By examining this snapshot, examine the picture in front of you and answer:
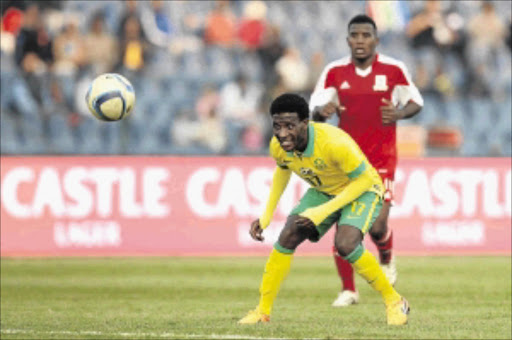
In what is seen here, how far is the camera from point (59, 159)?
16.6m

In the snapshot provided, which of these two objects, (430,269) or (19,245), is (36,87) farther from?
(430,269)

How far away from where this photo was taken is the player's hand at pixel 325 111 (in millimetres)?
10211

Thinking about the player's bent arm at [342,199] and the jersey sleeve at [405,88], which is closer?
the player's bent arm at [342,199]

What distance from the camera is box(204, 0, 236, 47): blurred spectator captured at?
20109 millimetres

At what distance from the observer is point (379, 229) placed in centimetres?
1073

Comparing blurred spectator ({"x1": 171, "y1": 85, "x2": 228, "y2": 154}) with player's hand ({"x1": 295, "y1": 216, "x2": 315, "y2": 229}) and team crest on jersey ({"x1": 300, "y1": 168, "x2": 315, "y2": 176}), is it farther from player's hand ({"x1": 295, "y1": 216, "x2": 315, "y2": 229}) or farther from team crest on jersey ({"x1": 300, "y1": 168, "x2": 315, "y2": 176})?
player's hand ({"x1": 295, "y1": 216, "x2": 315, "y2": 229})

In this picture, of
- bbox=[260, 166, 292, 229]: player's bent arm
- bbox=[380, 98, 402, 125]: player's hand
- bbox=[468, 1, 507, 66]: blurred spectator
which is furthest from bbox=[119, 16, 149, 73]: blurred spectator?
bbox=[260, 166, 292, 229]: player's bent arm

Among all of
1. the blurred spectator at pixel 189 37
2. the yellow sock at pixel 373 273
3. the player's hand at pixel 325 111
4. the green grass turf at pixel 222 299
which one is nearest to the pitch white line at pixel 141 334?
the green grass turf at pixel 222 299

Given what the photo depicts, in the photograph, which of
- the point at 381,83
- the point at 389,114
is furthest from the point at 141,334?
the point at 381,83

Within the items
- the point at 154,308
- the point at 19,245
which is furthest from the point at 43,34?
the point at 154,308

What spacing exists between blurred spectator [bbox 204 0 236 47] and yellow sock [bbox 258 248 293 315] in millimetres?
11810

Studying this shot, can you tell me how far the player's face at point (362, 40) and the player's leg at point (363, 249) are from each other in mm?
2162

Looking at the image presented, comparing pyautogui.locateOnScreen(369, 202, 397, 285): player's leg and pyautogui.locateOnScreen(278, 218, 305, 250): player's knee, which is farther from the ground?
pyautogui.locateOnScreen(278, 218, 305, 250): player's knee

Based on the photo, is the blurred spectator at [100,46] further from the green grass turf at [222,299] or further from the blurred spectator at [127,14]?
the green grass turf at [222,299]
